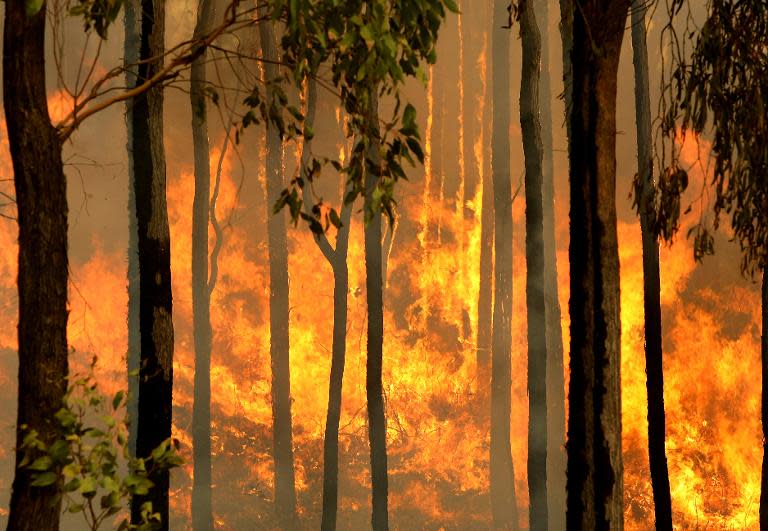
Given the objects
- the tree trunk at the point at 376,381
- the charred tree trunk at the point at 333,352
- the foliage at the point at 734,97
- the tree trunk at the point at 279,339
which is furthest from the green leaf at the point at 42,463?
the tree trunk at the point at 279,339

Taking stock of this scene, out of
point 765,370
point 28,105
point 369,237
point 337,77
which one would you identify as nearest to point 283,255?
point 369,237

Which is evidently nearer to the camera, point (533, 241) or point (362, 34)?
point (362, 34)

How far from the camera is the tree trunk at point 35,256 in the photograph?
18.6 feet

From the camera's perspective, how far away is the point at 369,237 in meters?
13.9

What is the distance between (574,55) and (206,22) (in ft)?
28.8

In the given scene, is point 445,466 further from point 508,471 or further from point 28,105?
point 28,105

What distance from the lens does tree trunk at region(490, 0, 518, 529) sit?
65.4 feet

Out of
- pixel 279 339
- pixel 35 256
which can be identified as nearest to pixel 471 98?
pixel 279 339

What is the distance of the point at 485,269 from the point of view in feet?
86.5

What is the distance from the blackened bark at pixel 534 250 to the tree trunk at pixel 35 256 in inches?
233

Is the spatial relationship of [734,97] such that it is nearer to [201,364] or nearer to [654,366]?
[654,366]

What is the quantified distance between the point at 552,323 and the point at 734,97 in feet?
28.0

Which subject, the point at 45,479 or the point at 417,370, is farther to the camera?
the point at 417,370

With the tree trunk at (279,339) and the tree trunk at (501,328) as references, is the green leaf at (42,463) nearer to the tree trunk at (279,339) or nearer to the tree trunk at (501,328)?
the tree trunk at (279,339)
